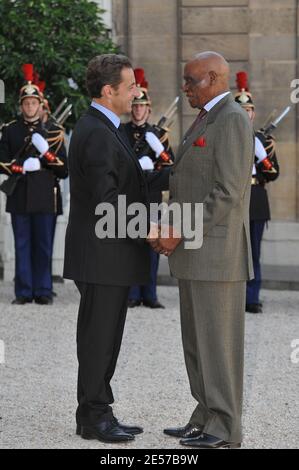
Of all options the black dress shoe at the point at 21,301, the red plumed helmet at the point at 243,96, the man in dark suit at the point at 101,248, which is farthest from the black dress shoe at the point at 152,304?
the man in dark suit at the point at 101,248

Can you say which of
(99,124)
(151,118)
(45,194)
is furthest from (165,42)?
(99,124)

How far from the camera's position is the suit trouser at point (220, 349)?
5.69 meters

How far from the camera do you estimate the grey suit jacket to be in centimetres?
553

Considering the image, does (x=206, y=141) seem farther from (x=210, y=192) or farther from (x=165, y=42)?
(x=165, y=42)

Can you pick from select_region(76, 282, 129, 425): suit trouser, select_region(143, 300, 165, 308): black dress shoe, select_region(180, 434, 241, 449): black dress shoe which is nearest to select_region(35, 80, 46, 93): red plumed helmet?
select_region(143, 300, 165, 308): black dress shoe

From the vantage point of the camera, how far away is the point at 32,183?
10.5 m

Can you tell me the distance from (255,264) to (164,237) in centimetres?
470

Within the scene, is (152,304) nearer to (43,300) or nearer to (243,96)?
(43,300)

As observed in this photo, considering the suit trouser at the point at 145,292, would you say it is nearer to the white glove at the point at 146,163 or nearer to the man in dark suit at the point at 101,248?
the white glove at the point at 146,163

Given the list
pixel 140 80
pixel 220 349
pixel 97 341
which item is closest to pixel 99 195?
pixel 97 341

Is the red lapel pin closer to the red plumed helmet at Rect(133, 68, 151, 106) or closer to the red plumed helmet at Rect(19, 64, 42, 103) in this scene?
the red plumed helmet at Rect(133, 68, 151, 106)

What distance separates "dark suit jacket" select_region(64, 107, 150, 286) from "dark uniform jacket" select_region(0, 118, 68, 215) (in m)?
4.66

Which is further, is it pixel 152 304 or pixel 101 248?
pixel 152 304

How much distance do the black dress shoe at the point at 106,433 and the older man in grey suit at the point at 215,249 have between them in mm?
298
